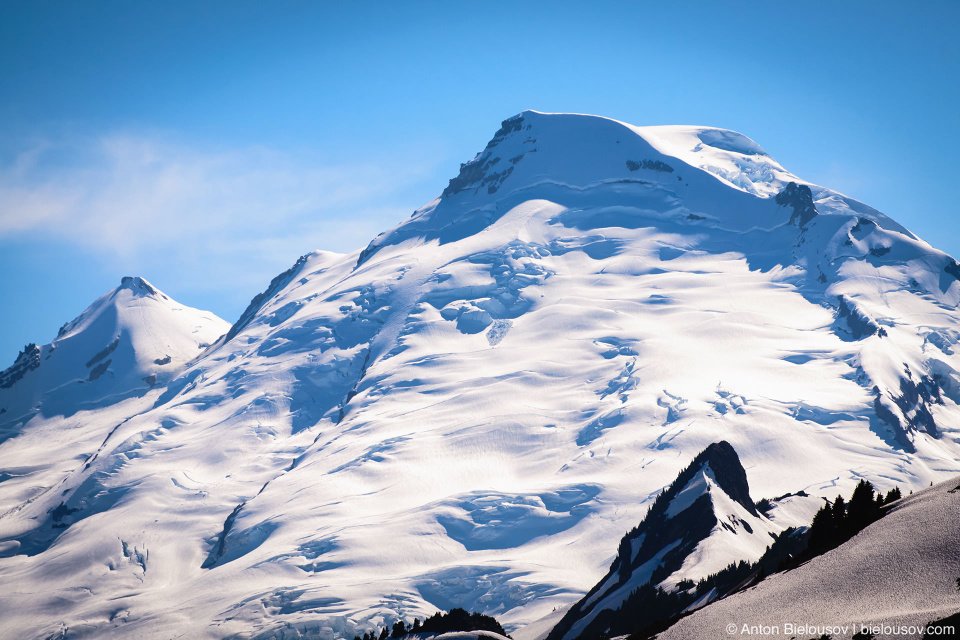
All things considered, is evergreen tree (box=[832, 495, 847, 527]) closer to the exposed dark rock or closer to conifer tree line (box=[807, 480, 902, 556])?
conifer tree line (box=[807, 480, 902, 556])

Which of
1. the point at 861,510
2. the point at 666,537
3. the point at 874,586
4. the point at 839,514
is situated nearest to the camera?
the point at 874,586

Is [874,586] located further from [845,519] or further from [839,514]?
[839,514]

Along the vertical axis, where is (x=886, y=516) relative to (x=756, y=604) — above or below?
above

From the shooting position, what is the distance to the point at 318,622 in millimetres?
197375

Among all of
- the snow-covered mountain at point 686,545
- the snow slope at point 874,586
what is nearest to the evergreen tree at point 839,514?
the snow slope at point 874,586

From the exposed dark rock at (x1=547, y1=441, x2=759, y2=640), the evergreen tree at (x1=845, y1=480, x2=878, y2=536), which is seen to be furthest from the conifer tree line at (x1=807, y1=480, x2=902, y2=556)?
the exposed dark rock at (x1=547, y1=441, x2=759, y2=640)

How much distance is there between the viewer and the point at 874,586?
51625 millimetres

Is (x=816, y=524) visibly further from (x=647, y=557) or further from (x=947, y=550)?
(x=647, y=557)

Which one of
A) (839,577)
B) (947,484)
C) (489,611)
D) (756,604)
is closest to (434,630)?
(756,604)

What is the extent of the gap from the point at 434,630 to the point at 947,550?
48859mm

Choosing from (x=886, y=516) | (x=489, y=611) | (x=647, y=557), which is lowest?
(x=489, y=611)

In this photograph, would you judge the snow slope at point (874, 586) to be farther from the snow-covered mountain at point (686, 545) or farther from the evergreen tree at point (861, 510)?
the snow-covered mountain at point (686, 545)

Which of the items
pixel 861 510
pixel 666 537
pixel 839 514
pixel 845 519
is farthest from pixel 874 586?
pixel 666 537

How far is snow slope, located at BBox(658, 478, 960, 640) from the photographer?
4678cm
